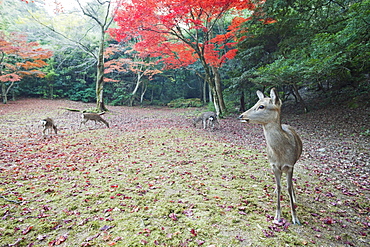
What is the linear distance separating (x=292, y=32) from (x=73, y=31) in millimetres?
22414

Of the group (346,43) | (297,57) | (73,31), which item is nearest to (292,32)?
(297,57)

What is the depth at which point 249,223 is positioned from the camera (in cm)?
246

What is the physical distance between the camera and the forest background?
8.13m

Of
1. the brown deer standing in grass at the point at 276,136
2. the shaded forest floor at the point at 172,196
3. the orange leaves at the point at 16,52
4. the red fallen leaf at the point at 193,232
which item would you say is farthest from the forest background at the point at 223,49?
the red fallen leaf at the point at 193,232

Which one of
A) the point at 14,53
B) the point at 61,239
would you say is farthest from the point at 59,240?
the point at 14,53

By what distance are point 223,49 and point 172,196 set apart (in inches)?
663

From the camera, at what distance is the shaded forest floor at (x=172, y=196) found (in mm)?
2221

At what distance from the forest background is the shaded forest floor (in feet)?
13.3

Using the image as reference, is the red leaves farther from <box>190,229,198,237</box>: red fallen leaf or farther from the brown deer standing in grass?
the brown deer standing in grass

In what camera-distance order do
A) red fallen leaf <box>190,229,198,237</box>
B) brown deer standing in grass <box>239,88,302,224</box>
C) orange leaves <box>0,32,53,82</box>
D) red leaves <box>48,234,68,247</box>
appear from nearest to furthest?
red leaves <box>48,234,68,247</box> → red fallen leaf <box>190,229,198,237</box> → brown deer standing in grass <box>239,88,302,224</box> → orange leaves <box>0,32,53,82</box>

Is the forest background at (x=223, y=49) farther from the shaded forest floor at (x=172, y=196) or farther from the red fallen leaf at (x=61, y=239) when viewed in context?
the red fallen leaf at (x=61, y=239)

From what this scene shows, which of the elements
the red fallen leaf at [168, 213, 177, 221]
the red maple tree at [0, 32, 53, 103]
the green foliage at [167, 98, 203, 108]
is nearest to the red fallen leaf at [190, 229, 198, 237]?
the red fallen leaf at [168, 213, 177, 221]

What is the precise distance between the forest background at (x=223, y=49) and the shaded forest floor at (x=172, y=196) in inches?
160

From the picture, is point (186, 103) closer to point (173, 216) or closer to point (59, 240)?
point (173, 216)
